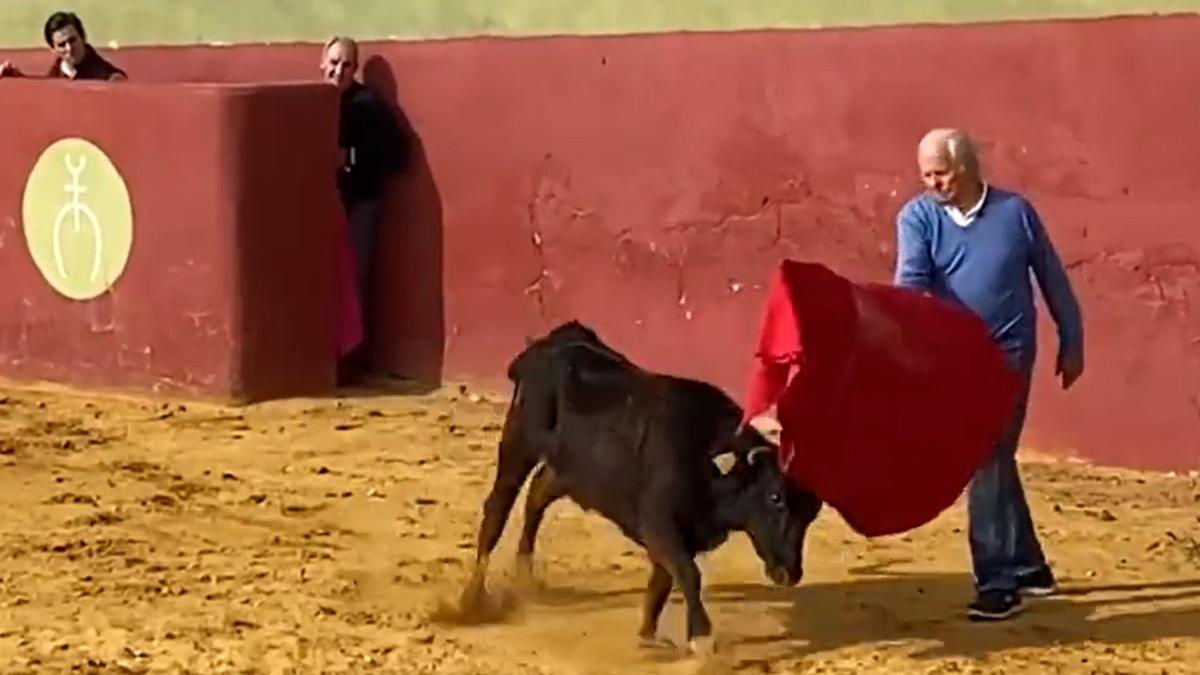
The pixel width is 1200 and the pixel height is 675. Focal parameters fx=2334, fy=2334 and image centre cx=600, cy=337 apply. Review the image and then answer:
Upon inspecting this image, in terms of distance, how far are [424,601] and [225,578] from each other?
693mm

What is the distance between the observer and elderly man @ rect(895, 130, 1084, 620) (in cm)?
659

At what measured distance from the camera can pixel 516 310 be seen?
36.8 feet

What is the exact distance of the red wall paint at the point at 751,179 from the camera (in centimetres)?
903

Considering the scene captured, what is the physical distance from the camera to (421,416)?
10688 millimetres

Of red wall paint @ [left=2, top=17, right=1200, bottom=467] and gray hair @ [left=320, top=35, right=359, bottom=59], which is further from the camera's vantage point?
gray hair @ [left=320, top=35, right=359, bottom=59]

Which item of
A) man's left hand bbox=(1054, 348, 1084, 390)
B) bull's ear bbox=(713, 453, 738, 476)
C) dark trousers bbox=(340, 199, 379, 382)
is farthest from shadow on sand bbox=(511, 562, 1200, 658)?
dark trousers bbox=(340, 199, 379, 382)

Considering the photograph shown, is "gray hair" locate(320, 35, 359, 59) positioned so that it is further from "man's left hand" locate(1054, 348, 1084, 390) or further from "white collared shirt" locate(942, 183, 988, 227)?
"man's left hand" locate(1054, 348, 1084, 390)

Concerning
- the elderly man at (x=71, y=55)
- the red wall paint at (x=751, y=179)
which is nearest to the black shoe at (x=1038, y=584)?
the red wall paint at (x=751, y=179)

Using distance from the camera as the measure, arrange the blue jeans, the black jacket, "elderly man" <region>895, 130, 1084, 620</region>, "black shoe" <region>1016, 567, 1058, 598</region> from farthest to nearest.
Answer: the black jacket → "black shoe" <region>1016, 567, 1058, 598</region> → the blue jeans → "elderly man" <region>895, 130, 1084, 620</region>

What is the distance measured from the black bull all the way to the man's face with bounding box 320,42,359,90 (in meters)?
4.81

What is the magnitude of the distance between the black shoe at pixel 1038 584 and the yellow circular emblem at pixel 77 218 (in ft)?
18.3

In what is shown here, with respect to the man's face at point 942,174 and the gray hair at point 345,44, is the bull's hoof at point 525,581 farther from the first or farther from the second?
the gray hair at point 345,44

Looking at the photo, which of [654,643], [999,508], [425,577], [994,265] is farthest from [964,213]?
[425,577]

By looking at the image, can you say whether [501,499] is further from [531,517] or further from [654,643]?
[654,643]
